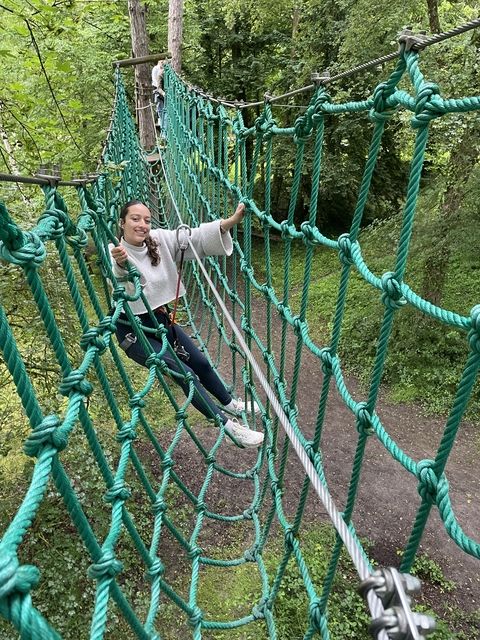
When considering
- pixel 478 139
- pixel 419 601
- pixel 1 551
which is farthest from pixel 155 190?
pixel 1 551

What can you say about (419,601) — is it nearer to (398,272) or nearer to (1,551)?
(398,272)

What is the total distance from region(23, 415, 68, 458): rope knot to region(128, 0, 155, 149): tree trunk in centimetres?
418

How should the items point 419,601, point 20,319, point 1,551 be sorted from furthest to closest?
point 419,601, point 20,319, point 1,551

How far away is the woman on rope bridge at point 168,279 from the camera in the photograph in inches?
64.9

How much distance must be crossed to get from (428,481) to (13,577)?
0.44m

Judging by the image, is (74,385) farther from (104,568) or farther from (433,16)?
(433,16)

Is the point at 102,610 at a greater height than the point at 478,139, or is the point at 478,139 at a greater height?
the point at 102,610

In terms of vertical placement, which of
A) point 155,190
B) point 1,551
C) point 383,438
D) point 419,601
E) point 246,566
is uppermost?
point 1,551

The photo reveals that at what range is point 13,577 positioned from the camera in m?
0.38

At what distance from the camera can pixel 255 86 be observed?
22.1 feet

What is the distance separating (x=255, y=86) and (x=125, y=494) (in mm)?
6829

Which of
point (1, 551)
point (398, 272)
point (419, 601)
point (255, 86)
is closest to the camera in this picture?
point (1, 551)

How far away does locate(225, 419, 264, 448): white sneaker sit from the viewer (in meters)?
1.80

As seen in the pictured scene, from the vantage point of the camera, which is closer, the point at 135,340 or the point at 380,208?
the point at 135,340
